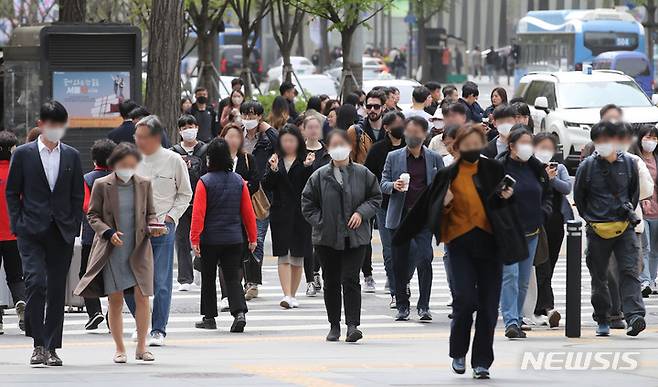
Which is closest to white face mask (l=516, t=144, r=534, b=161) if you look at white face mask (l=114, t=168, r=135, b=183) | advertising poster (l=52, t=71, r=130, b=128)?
white face mask (l=114, t=168, r=135, b=183)

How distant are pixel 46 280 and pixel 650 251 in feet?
23.5

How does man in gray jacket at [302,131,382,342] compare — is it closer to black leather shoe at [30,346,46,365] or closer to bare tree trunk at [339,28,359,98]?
black leather shoe at [30,346,46,365]

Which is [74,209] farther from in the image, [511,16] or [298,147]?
[511,16]

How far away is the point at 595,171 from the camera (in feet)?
43.2

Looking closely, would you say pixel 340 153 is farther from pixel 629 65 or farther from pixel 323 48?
pixel 323 48

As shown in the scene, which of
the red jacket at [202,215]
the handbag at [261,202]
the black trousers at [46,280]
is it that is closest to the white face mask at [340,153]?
the red jacket at [202,215]

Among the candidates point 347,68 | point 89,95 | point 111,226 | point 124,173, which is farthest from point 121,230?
point 347,68

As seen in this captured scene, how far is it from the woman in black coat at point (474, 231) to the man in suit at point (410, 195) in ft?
12.1

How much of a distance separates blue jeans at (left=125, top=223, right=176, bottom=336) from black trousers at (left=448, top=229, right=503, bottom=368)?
261 cm

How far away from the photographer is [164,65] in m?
22.4

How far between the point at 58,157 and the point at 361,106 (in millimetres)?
11390

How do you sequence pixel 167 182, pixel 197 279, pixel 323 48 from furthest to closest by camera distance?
1. pixel 323 48
2. pixel 197 279
3. pixel 167 182

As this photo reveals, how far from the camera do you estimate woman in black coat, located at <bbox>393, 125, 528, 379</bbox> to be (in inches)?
416

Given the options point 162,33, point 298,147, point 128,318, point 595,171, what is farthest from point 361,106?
point 595,171
